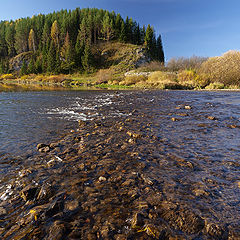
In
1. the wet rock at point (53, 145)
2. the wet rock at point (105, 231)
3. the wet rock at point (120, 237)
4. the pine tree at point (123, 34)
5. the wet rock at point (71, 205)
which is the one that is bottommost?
the wet rock at point (120, 237)

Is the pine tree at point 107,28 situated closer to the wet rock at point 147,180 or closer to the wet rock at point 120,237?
the wet rock at point 147,180

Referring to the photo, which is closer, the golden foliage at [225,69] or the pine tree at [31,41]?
the golden foliage at [225,69]

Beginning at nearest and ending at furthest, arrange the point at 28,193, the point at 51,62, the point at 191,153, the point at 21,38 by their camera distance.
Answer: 1. the point at 28,193
2. the point at 191,153
3. the point at 51,62
4. the point at 21,38

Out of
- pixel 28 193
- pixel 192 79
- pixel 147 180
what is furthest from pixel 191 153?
pixel 192 79

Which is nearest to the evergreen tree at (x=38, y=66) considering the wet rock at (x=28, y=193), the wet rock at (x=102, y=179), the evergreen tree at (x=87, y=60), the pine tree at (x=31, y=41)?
the evergreen tree at (x=87, y=60)

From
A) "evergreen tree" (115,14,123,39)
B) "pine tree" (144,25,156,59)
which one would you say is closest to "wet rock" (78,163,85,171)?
"pine tree" (144,25,156,59)

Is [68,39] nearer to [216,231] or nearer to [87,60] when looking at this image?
[87,60]

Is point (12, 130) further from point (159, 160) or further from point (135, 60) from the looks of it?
point (135, 60)

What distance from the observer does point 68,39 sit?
236ft

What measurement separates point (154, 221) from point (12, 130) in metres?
5.32

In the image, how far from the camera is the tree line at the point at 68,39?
209ft

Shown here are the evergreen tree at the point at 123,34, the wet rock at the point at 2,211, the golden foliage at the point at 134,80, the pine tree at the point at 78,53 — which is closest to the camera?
the wet rock at the point at 2,211

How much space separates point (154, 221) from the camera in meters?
1.82

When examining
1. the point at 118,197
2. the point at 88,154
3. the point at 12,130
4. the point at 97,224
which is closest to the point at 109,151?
the point at 88,154
